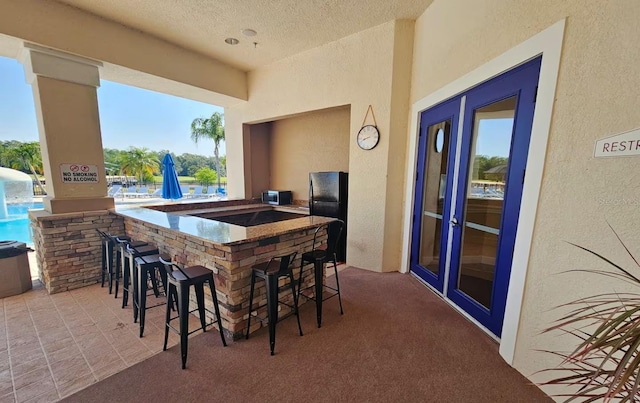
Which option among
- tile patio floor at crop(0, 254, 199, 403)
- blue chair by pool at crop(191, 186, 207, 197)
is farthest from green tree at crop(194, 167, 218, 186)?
tile patio floor at crop(0, 254, 199, 403)

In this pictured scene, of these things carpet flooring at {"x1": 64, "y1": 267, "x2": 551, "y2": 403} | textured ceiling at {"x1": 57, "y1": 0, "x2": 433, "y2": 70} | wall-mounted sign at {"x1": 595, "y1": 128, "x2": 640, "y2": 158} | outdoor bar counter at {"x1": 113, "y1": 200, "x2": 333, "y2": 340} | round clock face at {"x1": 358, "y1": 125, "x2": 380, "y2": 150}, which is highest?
textured ceiling at {"x1": 57, "y1": 0, "x2": 433, "y2": 70}

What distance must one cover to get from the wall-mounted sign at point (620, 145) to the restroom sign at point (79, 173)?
5026mm

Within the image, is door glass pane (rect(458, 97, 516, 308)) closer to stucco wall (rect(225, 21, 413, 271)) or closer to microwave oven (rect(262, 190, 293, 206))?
stucco wall (rect(225, 21, 413, 271))

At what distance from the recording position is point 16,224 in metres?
6.43

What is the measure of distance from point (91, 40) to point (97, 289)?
10.5 ft

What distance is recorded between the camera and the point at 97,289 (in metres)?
3.19

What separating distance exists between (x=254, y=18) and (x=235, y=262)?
314 centimetres

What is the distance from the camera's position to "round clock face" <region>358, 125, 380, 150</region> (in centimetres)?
355

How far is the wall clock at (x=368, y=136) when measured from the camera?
140 inches

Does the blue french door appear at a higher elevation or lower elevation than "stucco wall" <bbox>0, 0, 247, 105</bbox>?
lower

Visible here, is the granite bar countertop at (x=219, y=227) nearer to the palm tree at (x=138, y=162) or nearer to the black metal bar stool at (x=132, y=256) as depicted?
the black metal bar stool at (x=132, y=256)

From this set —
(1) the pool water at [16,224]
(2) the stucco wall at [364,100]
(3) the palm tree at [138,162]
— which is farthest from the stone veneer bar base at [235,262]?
(3) the palm tree at [138,162]

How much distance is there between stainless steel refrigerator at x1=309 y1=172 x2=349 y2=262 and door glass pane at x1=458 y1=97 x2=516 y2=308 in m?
1.90

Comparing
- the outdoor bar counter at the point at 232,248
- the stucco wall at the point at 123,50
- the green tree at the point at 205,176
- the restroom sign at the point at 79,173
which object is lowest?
the outdoor bar counter at the point at 232,248
